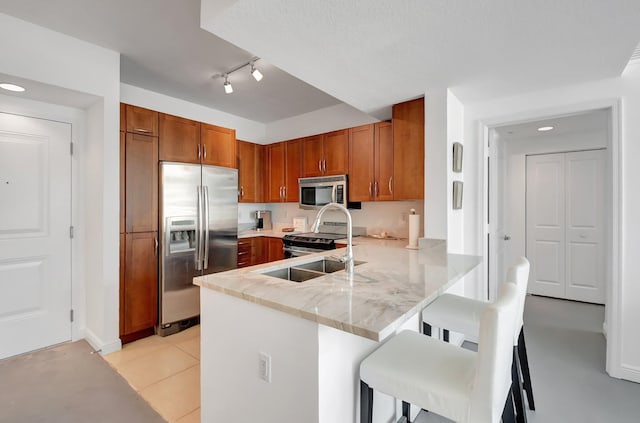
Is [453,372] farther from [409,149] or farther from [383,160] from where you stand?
[383,160]

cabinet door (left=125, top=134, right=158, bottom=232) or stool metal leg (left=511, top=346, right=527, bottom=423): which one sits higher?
cabinet door (left=125, top=134, right=158, bottom=232)

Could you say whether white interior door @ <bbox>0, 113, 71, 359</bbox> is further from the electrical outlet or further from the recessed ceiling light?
the electrical outlet

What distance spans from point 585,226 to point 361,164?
3110mm

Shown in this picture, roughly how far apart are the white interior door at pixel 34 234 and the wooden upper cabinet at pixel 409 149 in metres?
3.14

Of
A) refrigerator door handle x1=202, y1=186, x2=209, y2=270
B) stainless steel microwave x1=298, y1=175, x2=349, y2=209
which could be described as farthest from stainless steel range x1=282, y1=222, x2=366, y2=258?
refrigerator door handle x1=202, y1=186, x2=209, y2=270

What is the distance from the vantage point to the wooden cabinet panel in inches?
128

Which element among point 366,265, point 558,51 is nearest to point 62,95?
point 366,265

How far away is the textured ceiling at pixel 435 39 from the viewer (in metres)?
1.41

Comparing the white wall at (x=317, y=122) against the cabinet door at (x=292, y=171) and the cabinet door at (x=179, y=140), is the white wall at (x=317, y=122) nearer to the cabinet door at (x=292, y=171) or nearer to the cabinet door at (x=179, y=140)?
the cabinet door at (x=292, y=171)

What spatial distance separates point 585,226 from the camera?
3902 mm

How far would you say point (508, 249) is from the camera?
14.0 ft

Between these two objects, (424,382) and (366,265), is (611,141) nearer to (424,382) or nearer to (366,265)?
(366,265)

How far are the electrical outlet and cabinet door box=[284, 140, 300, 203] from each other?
2995 mm

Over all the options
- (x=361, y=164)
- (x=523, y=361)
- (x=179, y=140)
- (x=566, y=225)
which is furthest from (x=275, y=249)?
(x=566, y=225)
